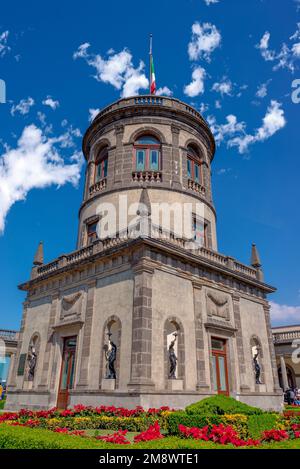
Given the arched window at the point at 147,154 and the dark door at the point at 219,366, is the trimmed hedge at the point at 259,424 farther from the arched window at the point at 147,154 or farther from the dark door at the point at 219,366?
the arched window at the point at 147,154

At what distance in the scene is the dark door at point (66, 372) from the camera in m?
17.9

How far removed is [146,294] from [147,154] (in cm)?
1044

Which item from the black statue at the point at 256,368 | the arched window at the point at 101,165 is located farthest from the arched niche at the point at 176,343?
the arched window at the point at 101,165

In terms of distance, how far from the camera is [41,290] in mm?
22156

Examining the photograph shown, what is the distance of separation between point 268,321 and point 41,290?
45.9 ft

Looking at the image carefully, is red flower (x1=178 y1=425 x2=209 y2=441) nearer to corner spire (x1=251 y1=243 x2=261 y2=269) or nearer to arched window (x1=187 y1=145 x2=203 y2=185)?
corner spire (x1=251 y1=243 x2=261 y2=269)

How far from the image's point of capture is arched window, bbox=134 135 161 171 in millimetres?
22342

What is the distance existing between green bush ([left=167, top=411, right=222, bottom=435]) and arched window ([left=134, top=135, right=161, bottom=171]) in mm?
14481

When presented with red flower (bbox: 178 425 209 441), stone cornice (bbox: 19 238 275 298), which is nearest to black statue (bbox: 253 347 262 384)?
stone cornice (bbox: 19 238 275 298)

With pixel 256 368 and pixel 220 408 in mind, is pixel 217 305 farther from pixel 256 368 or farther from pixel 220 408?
pixel 220 408

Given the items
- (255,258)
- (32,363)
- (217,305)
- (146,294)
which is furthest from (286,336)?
(146,294)

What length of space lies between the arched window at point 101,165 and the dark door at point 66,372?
10.4m
